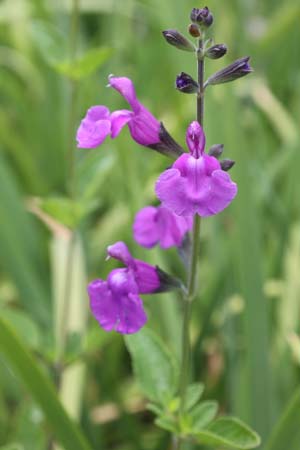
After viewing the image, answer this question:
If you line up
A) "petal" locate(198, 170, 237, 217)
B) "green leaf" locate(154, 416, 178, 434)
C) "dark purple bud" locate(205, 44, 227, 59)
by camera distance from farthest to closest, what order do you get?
1. "green leaf" locate(154, 416, 178, 434)
2. "dark purple bud" locate(205, 44, 227, 59)
3. "petal" locate(198, 170, 237, 217)

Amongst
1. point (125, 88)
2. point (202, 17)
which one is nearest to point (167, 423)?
point (125, 88)

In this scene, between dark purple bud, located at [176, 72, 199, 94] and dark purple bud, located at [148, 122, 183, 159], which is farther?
dark purple bud, located at [148, 122, 183, 159]

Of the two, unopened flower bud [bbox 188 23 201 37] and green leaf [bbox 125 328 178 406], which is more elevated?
unopened flower bud [bbox 188 23 201 37]

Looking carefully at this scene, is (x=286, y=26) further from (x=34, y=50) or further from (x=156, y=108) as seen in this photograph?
(x=34, y=50)

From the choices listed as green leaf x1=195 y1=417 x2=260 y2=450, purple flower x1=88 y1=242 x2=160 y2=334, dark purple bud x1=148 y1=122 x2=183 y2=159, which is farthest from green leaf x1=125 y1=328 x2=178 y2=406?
dark purple bud x1=148 y1=122 x2=183 y2=159

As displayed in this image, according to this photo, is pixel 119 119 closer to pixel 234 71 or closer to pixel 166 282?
pixel 234 71

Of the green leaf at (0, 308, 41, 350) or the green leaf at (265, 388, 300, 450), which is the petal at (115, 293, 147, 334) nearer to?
the green leaf at (265, 388, 300, 450)

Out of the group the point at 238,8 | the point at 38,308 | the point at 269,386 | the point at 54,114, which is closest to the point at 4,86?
the point at 54,114
